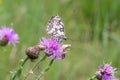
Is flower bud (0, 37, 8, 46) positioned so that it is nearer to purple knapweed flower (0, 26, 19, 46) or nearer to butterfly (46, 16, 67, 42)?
purple knapweed flower (0, 26, 19, 46)

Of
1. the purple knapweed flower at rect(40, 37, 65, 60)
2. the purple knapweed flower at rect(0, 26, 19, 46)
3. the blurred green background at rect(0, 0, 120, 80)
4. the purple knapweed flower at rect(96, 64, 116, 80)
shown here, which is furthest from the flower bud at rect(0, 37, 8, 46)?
the blurred green background at rect(0, 0, 120, 80)

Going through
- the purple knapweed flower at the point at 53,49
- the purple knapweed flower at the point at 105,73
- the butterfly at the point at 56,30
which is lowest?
the purple knapweed flower at the point at 105,73

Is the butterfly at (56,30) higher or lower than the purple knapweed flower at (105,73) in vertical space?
higher

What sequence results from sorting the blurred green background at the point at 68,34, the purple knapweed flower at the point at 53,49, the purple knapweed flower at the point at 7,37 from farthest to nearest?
the blurred green background at the point at 68,34 → the purple knapweed flower at the point at 7,37 → the purple knapweed flower at the point at 53,49

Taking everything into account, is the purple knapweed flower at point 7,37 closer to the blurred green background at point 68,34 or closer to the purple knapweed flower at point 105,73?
the purple knapweed flower at point 105,73

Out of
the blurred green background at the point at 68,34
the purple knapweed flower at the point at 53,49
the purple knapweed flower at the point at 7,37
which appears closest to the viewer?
the purple knapweed flower at the point at 53,49

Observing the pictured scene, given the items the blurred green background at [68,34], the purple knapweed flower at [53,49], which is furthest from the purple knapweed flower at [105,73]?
the blurred green background at [68,34]

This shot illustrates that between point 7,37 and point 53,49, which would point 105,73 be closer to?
point 53,49
